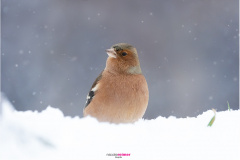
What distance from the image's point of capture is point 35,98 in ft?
7.73

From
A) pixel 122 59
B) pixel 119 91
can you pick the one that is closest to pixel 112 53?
pixel 122 59

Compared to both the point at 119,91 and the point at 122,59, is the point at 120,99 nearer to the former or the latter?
the point at 119,91

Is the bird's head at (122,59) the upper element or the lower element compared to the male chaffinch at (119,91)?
upper

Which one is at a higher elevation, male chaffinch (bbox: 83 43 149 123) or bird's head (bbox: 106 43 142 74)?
bird's head (bbox: 106 43 142 74)

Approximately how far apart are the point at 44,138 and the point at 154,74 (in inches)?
90.6

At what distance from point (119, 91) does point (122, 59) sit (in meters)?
0.14

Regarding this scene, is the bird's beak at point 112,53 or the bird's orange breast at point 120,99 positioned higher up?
the bird's beak at point 112,53

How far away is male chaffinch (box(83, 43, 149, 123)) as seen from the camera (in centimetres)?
114

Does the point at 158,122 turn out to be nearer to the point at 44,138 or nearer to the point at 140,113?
the point at 140,113

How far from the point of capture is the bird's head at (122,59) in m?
1.24

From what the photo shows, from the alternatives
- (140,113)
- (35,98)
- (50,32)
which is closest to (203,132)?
(140,113)

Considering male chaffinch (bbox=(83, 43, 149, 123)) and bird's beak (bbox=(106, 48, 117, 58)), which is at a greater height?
bird's beak (bbox=(106, 48, 117, 58))

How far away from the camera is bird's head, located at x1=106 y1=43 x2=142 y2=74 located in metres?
1.24

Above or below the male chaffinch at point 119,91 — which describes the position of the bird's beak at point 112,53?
above
